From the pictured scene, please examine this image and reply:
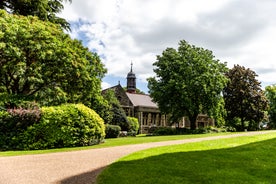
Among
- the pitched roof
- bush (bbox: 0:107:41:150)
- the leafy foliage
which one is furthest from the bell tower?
bush (bbox: 0:107:41:150)

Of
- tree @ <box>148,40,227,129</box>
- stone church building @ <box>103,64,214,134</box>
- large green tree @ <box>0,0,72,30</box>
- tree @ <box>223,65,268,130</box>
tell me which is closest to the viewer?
large green tree @ <box>0,0,72,30</box>

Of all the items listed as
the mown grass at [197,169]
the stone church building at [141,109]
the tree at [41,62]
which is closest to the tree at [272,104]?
the stone church building at [141,109]

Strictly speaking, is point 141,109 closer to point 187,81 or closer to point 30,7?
point 187,81

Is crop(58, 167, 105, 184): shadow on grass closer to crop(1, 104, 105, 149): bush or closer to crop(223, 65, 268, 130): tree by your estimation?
crop(1, 104, 105, 149): bush

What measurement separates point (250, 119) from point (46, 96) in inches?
1366

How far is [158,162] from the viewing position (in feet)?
28.3

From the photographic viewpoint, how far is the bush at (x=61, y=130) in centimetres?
1414

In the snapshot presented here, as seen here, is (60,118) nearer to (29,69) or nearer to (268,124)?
(29,69)

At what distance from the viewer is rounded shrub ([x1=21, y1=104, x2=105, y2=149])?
14227 millimetres

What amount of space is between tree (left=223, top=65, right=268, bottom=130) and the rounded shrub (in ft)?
106

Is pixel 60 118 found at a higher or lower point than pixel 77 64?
lower

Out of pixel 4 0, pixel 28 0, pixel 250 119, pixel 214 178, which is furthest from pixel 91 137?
pixel 250 119

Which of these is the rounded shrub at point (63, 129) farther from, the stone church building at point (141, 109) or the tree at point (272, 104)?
the tree at point (272, 104)

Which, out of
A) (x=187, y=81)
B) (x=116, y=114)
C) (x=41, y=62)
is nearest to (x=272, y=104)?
(x=187, y=81)
